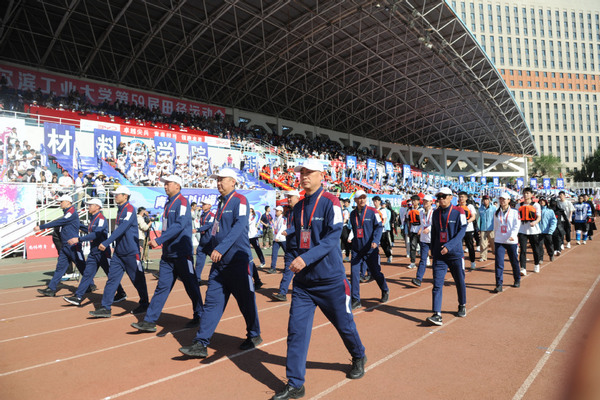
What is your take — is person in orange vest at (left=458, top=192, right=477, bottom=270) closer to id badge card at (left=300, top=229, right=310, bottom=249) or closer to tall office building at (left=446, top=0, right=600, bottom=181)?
id badge card at (left=300, top=229, right=310, bottom=249)

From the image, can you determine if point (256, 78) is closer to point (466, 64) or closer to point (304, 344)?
point (466, 64)

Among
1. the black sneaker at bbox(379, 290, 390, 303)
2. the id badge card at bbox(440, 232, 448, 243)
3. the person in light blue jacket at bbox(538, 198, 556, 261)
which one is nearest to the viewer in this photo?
the id badge card at bbox(440, 232, 448, 243)

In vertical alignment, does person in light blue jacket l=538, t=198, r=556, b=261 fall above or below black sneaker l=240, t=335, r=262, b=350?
above

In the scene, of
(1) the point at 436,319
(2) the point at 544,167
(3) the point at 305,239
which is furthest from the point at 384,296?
(2) the point at 544,167

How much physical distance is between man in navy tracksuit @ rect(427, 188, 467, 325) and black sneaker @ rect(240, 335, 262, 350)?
264 centimetres

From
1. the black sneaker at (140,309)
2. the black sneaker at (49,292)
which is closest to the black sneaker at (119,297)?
the black sneaker at (140,309)

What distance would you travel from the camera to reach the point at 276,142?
119ft

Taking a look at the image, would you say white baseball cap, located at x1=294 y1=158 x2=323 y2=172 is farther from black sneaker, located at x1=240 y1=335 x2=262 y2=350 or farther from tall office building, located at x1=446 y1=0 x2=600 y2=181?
tall office building, located at x1=446 y1=0 x2=600 y2=181

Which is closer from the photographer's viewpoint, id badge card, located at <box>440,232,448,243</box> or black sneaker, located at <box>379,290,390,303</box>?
id badge card, located at <box>440,232,448,243</box>

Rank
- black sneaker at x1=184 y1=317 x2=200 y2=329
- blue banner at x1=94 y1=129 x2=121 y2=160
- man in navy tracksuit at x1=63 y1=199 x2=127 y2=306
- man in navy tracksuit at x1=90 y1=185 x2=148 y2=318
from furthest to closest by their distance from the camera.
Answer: blue banner at x1=94 y1=129 x2=121 y2=160 → man in navy tracksuit at x1=63 y1=199 x2=127 y2=306 → man in navy tracksuit at x1=90 y1=185 x2=148 y2=318 → black sneaker at x1=184 y1=317 x2=200 y2=329

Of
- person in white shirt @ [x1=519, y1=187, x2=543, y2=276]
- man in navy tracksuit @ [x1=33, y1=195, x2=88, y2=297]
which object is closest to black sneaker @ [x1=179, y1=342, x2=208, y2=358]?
man in navy tracksuit @ [x1=33, y1=195, x2=88, y2=297]

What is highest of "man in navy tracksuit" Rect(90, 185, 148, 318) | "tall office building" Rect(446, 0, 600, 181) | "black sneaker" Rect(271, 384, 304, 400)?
"tall office building" Rect(446, 0, 600, 181)

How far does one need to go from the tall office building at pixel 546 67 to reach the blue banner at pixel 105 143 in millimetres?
100777

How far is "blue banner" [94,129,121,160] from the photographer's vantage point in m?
18.1
